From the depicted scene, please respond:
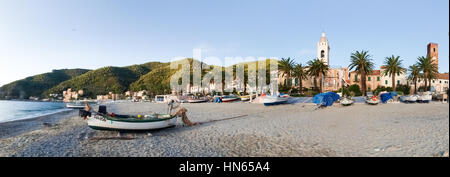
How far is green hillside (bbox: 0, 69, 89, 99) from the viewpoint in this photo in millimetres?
129875

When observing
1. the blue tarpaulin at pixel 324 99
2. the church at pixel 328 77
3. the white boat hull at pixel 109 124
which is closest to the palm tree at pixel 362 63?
the church at pixel 328 77

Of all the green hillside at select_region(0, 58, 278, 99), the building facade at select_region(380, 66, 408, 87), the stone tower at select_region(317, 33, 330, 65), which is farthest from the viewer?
the green hillside at select_region(0, 58, 278, 99)

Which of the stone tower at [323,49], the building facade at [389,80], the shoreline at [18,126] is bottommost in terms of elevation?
the shoreline at [18,126]

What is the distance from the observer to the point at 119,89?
374 feet

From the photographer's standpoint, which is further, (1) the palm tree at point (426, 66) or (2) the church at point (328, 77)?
(2) the church at point (328, 77)

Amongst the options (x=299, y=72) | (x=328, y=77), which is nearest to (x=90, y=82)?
(x=299, y=72)

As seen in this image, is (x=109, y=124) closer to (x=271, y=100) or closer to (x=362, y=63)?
(x=271, y=100)

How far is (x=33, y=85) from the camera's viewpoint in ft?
434

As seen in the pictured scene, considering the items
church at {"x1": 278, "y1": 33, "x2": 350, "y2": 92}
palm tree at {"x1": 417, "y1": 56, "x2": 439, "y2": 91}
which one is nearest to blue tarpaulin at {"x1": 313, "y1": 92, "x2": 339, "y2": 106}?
church at {"x1": 278, "y1": 33, "x2": 350, "y2": 92}

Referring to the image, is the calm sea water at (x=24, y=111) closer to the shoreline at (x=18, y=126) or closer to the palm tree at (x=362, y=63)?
the shoreline at (x=18, y=126)

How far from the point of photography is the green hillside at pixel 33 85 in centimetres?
12988

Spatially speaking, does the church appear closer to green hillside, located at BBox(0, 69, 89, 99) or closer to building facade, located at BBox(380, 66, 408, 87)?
building facade, located at BBox(380, 66, 408, 87)

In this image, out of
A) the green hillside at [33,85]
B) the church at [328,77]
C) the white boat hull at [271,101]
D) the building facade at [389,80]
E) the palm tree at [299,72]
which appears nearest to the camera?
the white boat hull at [271,101]
